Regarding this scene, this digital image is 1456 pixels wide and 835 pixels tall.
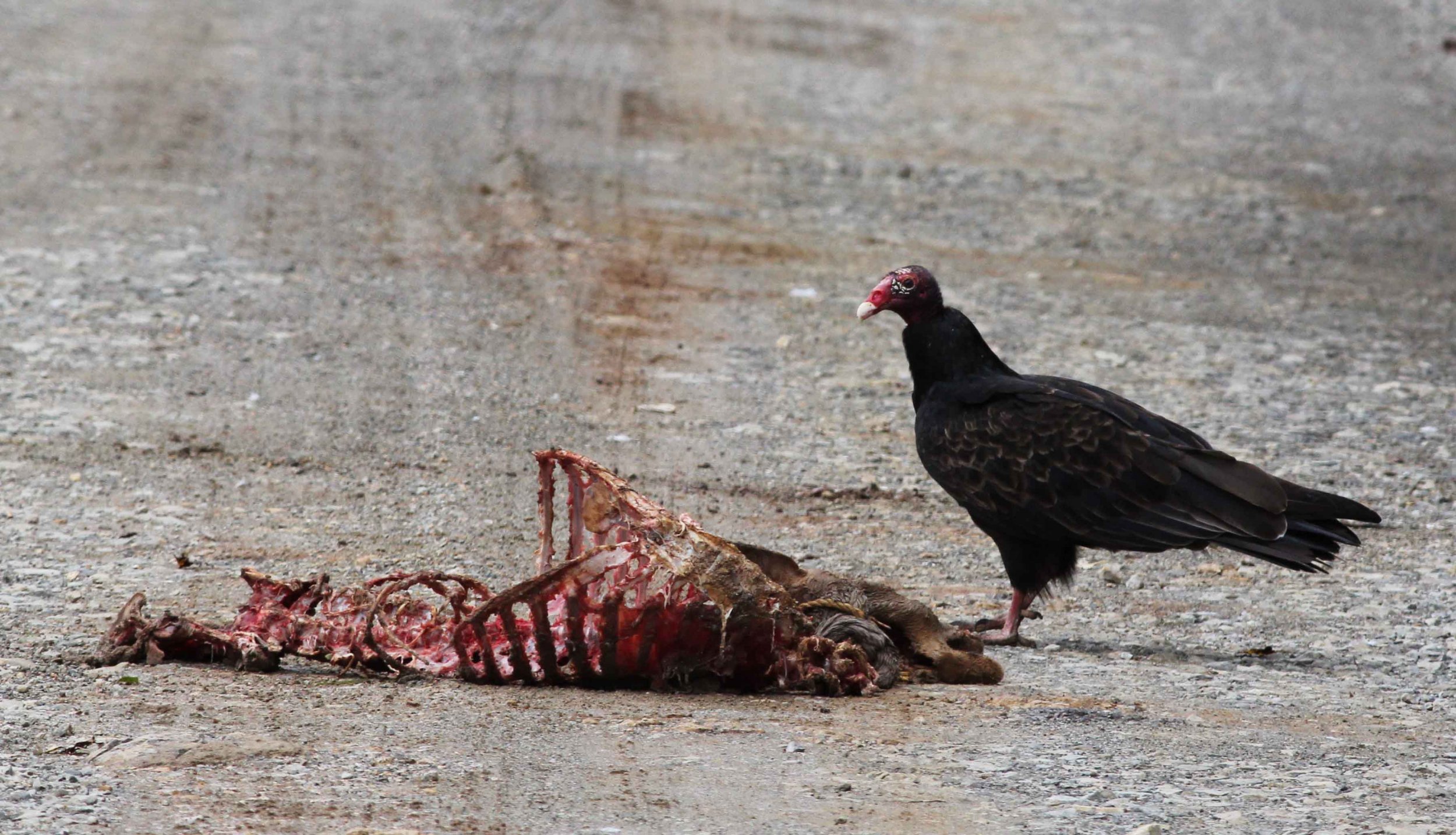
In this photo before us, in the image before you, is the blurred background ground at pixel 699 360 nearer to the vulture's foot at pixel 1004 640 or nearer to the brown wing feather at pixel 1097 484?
the vulture's foot at pixel 1004 640

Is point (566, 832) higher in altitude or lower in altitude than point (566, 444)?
lower

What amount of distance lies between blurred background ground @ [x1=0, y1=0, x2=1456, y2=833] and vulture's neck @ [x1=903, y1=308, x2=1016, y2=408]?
2.36 feet

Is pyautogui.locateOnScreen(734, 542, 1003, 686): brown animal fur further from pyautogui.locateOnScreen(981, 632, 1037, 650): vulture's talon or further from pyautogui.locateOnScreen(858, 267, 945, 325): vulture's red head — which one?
pyautogui.locateOnScreen(858, 267, 945, 325): vulture's red head

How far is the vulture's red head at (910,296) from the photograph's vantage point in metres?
5.73

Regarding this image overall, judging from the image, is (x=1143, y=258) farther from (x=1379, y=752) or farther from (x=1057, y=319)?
(x=1379, y=752)

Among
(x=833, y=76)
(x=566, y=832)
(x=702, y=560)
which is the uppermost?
(x=833, y=76)

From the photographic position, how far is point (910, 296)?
575 centimetres

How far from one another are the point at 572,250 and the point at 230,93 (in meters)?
4.41

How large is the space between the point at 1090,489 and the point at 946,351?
71cm

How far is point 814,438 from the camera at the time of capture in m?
7.26

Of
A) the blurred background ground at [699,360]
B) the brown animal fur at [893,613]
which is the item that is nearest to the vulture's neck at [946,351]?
the blurred background ground at [699,360]

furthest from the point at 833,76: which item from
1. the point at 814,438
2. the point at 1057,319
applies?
the point at 814,438

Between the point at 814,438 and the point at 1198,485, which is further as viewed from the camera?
the point at 814,438

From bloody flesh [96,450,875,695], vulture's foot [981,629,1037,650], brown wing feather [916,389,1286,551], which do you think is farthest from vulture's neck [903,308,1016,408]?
bloody flesh [96,450,875,695]
